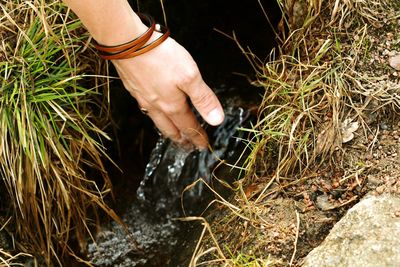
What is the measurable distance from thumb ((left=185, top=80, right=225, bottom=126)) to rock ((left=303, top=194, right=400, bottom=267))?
550 mm

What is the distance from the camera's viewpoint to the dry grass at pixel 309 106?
Result: 1580 millimetres

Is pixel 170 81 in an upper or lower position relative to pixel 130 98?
upper

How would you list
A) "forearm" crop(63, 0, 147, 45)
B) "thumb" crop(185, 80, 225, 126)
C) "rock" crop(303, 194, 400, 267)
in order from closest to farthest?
"rock" crop(303, 194, 400, 267) → "forearm" crop(63, 0, 147, 45) → "thumb" crop(185, 80, 225, 126)

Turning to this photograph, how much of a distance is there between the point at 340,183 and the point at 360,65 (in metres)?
0.35

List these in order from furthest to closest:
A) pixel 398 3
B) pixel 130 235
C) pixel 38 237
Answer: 1. pixel 130 235
2. pixel 38 237
3. pixel 398 3

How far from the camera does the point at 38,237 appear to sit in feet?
6.31

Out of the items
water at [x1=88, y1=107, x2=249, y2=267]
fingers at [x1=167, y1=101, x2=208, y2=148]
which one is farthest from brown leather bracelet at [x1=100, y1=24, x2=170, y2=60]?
water at [x1=88, y1=107, x2=249, y2=267]

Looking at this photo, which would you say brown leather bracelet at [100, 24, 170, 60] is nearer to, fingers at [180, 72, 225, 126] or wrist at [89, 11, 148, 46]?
wrist at [89, 11, 148, 46]

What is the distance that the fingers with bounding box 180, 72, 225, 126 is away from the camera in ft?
5.61

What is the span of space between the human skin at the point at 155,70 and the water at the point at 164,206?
392 mm

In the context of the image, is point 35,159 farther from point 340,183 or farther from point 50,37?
point 340,183

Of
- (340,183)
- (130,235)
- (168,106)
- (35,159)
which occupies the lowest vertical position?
(130,235)

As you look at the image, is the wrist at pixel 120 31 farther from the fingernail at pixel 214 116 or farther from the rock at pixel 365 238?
the rock at pixel 365 238

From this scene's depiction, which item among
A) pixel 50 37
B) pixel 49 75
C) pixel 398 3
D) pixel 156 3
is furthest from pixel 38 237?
pixel 398 3
